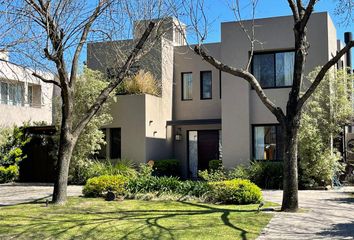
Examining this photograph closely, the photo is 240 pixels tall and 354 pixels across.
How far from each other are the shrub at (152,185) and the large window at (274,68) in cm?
687

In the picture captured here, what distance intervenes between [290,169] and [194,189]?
3.56 meters

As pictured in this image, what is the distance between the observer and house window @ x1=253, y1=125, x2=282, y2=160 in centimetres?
1844

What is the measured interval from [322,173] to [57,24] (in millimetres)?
10517

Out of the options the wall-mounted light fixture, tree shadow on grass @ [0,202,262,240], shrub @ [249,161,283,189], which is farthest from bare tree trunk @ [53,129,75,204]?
the wall-mounted light fixture

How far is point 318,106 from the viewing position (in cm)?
1673

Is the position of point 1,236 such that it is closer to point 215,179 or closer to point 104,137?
point 215,179


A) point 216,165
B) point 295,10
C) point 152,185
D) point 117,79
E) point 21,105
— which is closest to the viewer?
point 295,10

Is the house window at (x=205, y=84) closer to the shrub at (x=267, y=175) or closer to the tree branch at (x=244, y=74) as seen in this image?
the shrub at (x=267, y=175)

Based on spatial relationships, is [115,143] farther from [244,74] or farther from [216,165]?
[244,74]

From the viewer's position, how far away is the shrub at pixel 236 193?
1242 centimetres

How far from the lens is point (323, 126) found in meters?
16.7

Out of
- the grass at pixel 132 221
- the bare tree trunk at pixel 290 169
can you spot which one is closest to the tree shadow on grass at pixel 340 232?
the grass at pixel 132 221

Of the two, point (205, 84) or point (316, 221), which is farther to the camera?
point (205, 84)

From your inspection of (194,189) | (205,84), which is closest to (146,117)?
(205,84)
